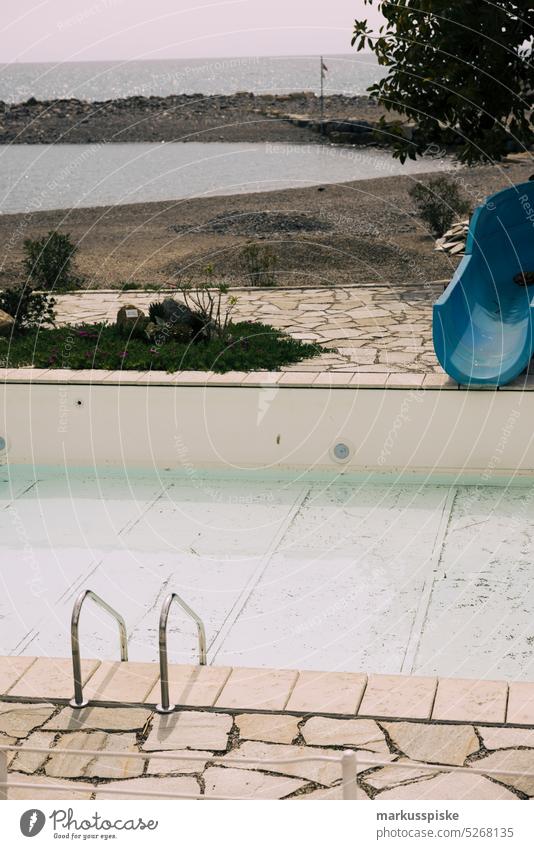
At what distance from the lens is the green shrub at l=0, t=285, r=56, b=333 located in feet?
36.4

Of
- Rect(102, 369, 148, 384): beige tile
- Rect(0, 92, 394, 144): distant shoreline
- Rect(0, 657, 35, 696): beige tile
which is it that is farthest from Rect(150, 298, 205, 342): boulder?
Rect(0, 92, 394, 144): distant shoreline

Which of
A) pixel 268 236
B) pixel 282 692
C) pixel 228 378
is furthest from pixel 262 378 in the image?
pixel 268 236

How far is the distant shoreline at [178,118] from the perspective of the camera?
54.1m

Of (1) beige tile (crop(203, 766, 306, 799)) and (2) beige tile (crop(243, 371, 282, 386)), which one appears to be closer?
(1) beige tile (crop(203, 766, 306, 799))

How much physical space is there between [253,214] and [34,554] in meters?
13.9

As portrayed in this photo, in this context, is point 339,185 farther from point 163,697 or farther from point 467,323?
point 163,697

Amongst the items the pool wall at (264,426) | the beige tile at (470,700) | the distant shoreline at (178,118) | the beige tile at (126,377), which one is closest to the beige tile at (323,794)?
the beige tile at (470,700)

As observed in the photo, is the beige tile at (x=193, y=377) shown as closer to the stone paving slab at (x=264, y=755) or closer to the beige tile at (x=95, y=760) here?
the stone paving slab at (x=264, y=755)

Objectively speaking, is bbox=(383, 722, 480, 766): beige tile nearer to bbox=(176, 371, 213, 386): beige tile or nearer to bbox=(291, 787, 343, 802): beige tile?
bbox=(291, 787, 343, 802): beige tile

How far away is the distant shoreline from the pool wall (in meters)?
41.7

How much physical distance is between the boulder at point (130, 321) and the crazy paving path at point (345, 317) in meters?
0.79

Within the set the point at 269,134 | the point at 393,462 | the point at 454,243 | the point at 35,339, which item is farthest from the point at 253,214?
the point at 269,134

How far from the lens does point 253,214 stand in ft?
67.9

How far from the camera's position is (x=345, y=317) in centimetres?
1168
